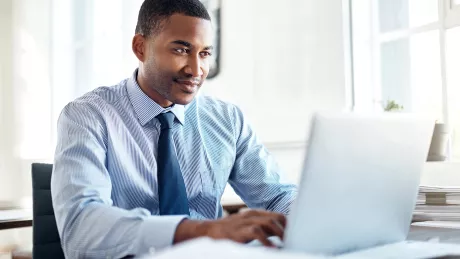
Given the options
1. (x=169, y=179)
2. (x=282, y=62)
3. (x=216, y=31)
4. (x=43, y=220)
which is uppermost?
(x=216, y=31)

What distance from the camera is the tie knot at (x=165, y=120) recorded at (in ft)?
4.97

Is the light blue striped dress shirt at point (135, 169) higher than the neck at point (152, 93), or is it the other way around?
the neck at point (152, 93)

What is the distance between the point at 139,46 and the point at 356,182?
36.0 inches

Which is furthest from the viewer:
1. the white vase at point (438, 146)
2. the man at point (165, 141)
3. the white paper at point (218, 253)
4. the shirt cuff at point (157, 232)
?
the white vase at point (438, 146)

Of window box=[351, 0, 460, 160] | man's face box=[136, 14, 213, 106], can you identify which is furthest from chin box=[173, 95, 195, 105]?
window box=[351, 0, 460, 160]

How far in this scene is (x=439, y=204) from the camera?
146cm

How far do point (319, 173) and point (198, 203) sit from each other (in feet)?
2.48

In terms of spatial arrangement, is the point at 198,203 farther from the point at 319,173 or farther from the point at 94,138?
the point at 319,173

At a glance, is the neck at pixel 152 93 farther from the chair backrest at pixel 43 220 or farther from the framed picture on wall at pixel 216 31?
the framed picture on wall at pixel 216 31

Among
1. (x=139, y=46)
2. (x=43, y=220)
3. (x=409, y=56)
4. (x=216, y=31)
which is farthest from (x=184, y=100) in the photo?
(x=216, y=31)

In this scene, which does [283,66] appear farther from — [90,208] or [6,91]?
[6,91]

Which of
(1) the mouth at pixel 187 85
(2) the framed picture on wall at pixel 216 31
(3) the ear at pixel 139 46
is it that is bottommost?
(1) the mouth at pixel 187 85

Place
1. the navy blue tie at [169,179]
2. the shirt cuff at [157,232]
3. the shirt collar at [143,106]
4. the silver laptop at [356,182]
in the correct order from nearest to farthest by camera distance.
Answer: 1. the silver laptop at [356,182]
2. the shirt cuff at [157,232]
3. the navy blue tie at [169,179]
4. the shirt collar at [143,106]

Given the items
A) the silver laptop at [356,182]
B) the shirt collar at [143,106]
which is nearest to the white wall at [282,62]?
the shirt collar at [143,106]
